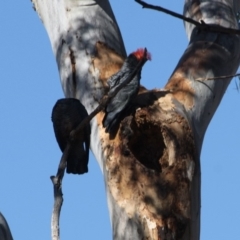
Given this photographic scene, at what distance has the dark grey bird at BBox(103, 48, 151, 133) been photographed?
13.1ft

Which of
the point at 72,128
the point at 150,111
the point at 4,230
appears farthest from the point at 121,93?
the point at 4,230

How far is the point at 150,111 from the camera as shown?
4070 millimetres

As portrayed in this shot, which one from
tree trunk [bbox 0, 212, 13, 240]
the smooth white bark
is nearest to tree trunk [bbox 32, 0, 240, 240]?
the smooth white bark

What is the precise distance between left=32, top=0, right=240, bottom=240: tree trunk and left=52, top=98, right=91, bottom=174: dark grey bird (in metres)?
0.07

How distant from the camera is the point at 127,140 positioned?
4.00 meters

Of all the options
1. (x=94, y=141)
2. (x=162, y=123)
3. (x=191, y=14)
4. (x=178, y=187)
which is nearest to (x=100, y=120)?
(x=94, y=141)

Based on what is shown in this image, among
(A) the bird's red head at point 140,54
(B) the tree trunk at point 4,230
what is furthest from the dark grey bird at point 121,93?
(B) the tree trunk at point 4,230

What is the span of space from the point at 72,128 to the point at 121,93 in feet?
1.83

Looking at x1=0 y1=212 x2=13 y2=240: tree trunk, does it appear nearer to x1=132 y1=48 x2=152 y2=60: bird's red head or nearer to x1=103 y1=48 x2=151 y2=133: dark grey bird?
x1=103 y1=48 x2=151 y2=133: dark grey bird

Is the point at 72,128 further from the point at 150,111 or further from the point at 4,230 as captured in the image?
the point at 4,230

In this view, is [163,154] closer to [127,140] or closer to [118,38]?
[127,140]

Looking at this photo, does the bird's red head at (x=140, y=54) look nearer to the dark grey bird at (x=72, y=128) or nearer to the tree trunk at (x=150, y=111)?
the tree trunk at (x=150, y=111)

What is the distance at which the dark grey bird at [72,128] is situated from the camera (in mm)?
4219

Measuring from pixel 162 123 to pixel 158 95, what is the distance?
22 centimetres
